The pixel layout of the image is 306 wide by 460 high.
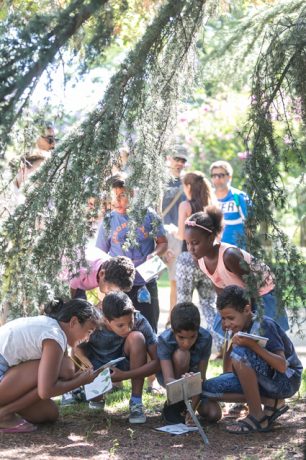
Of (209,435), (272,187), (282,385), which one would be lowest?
(209,435)

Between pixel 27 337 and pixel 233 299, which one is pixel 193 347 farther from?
pixel 27 337

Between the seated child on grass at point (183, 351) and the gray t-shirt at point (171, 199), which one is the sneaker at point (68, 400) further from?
the gray t-shirt at point (171, 199)

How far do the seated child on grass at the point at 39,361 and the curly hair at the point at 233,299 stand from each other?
788mm

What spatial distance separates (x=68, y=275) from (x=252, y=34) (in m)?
2.71

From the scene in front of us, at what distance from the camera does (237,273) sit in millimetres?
5457

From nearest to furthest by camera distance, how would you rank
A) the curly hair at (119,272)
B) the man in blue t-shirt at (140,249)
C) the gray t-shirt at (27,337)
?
the gray t-shirt at (27,337)
the curly hair at (119,272)
the man in blue t-shirt at (140,249)

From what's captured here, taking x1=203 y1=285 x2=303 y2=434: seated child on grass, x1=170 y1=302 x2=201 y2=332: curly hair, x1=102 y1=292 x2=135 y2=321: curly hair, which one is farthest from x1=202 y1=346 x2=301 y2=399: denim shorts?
x1=102 y1=292 x2=135 y2=321: curly hair

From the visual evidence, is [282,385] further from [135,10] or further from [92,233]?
[135,10]

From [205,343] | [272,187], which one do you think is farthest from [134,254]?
[272,187]

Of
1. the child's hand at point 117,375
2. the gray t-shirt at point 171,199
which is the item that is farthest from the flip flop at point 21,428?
the gray t-shirt at point 171,199

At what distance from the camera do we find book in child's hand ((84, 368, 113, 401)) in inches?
205

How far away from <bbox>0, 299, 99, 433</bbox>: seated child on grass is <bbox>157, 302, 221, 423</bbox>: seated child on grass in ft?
1.68

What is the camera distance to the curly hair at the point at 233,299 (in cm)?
518

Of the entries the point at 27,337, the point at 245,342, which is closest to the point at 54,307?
the point at 27,337
